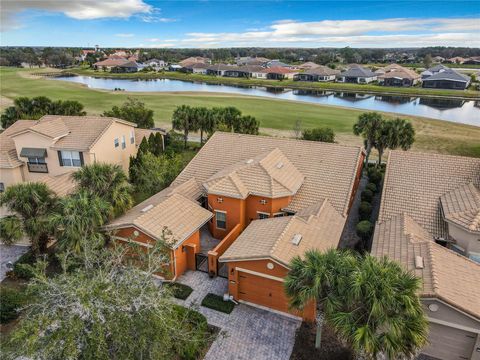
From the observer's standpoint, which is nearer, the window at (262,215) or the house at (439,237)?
the house at (439,237)

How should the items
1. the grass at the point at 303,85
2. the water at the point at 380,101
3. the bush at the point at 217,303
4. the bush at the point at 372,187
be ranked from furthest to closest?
the grass at the point at 303,85 < the water at the point at 380,101 < the bush at the point at 372,187 < the bush at the point at 217,303

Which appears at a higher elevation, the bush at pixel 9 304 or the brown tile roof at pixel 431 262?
the brown tile roof at pixel 431 262

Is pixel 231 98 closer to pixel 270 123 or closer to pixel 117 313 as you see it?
pixel 270 123

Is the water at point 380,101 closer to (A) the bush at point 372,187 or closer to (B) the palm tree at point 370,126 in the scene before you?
(B) the palm tree at point 370,126

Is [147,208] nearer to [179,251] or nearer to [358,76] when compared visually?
[179,251]

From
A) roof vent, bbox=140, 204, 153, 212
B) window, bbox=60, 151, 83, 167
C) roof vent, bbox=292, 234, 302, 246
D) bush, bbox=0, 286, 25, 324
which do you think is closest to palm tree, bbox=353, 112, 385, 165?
roof vent, bbox=292, 234, 302, 246

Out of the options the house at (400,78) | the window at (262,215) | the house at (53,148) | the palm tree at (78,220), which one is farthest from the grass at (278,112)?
the house at (400,78)

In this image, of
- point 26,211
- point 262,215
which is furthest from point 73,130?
point 262,215

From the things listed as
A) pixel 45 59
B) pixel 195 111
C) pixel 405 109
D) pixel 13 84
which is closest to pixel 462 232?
pixel 195 111
